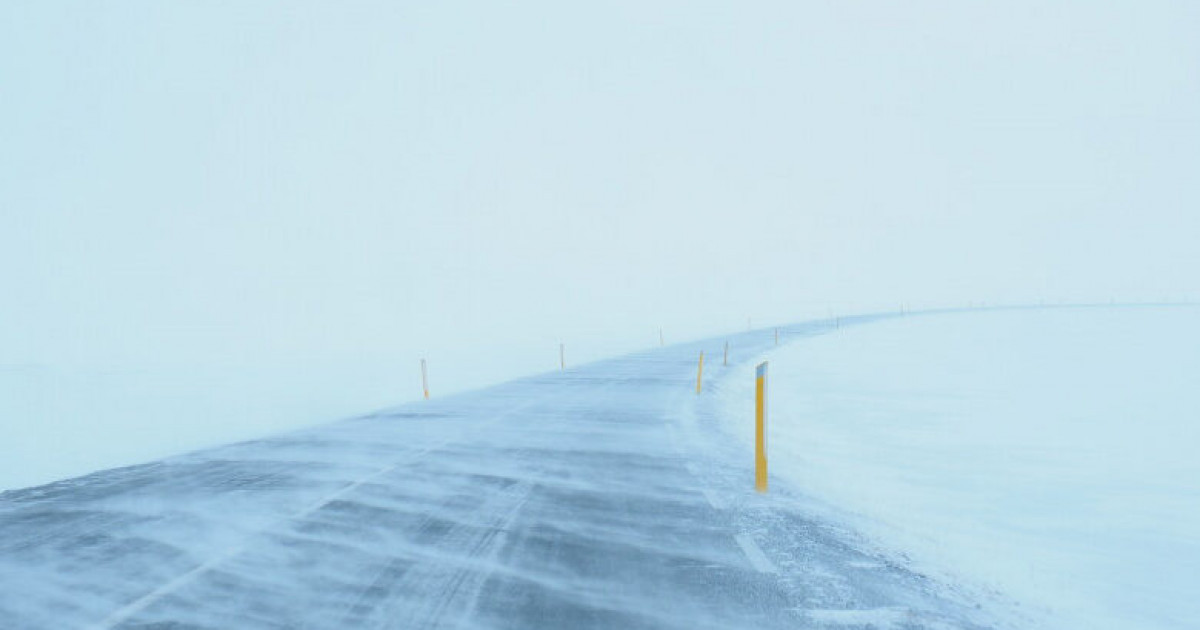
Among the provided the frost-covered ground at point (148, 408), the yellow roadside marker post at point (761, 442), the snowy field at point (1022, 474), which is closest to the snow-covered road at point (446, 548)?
the yellow roadside marker post at point (761, 442)

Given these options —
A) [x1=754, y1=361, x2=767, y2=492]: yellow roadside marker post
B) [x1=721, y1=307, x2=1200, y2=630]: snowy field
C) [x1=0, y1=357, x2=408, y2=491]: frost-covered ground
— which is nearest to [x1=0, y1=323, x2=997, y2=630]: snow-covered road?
[x1=754, y1=361, x2=767, y2=492]: yellow roadside marker post

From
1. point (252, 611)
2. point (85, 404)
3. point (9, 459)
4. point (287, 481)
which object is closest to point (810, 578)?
point (252, 611)

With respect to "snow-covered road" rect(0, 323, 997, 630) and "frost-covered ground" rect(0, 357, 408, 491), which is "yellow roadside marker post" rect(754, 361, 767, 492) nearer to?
"snow-covered road" rect(0, 323, 997, 630)

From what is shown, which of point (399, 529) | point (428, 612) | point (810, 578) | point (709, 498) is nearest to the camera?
point (428, 612)

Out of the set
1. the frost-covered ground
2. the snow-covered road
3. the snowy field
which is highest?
the frost-covered ground

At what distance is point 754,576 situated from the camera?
16.6 ft

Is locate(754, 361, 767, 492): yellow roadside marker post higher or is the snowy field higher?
locate(754, 361, 767, 492): yellow roadside marker post

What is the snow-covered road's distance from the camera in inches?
178

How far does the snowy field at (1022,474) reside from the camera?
17.6 feet

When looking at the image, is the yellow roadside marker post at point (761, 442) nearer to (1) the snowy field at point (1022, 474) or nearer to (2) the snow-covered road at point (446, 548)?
(2) the snow-covered road at point (446, 548)

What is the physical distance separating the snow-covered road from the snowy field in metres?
0.96

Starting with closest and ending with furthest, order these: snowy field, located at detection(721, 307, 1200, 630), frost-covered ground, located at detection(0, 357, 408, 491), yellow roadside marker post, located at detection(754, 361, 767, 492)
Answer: snowy field, located at detection(721, 307, 1200, 630) < yellow roadside marker post, located at detection(754, 361, 767, 492) < frost-covered ground, located at detection(0, 357, 408, 491)

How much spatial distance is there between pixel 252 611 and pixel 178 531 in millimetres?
2504

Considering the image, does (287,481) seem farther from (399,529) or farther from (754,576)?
(754,576)
